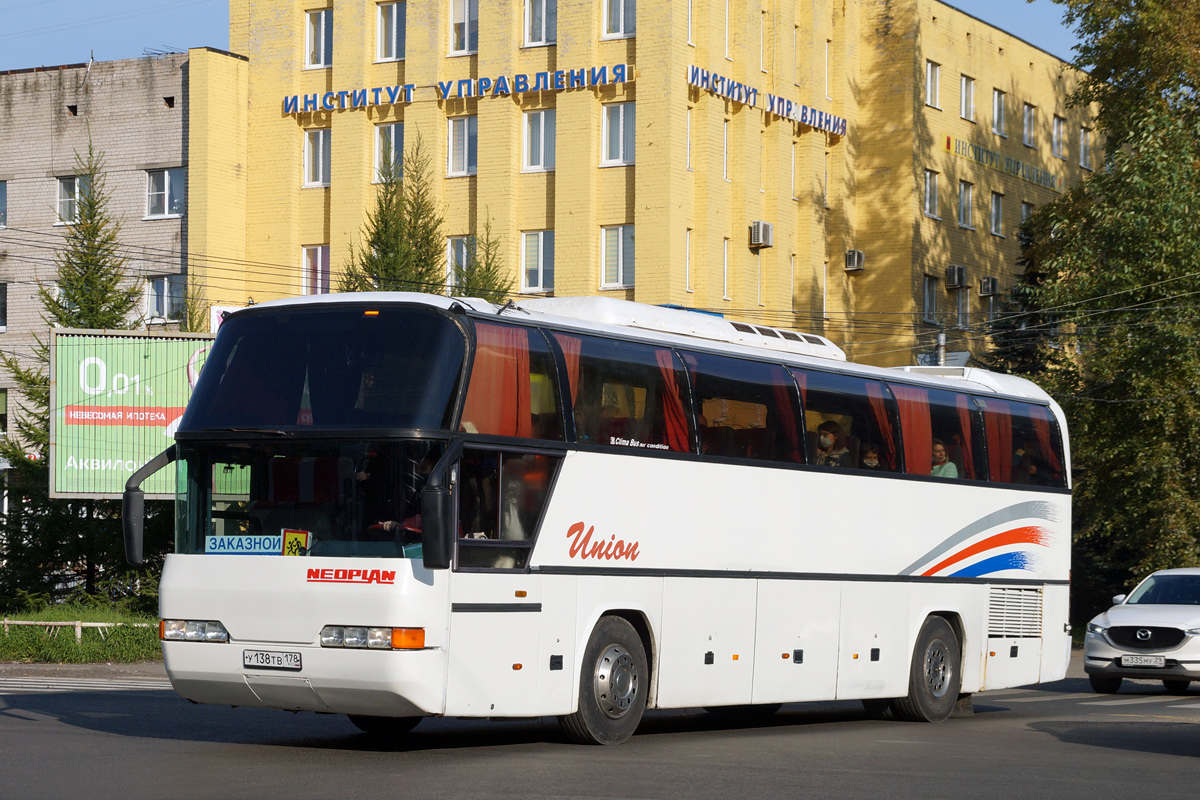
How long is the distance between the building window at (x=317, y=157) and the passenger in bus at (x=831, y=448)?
3235cm

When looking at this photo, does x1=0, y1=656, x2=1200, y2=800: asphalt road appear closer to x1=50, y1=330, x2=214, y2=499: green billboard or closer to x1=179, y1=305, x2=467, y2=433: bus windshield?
x1=179, y1=305, x2=467, y2=433: bus windshield

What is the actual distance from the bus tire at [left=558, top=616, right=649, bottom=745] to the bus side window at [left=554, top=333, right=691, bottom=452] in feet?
4.93

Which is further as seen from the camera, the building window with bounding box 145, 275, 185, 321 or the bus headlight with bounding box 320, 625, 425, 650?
the building window with bounding box 145, 275, 185, 321

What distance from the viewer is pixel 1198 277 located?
30.1 metres

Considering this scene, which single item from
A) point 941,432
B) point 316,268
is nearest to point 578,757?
point 941,432

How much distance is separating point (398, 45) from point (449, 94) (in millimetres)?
2635

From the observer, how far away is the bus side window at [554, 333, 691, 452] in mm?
13516

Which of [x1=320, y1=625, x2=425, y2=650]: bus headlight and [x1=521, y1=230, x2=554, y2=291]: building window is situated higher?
[x1=521, y1=230, x2=554, y2=291]: building window

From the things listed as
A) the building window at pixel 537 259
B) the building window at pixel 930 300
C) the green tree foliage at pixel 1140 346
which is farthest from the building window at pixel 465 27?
the green tree foliage at pixel 1140 346

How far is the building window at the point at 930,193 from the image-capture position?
4984 centimetres

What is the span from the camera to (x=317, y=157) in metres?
47.0

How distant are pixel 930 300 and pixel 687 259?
436 inches

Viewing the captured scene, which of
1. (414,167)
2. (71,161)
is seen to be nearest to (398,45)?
(414,167)

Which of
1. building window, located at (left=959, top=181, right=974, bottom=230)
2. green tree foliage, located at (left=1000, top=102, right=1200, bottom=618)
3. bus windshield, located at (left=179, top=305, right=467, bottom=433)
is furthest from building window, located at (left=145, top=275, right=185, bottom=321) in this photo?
bus windshield, located at (left=179, top=305, right=467, bottom=433)
